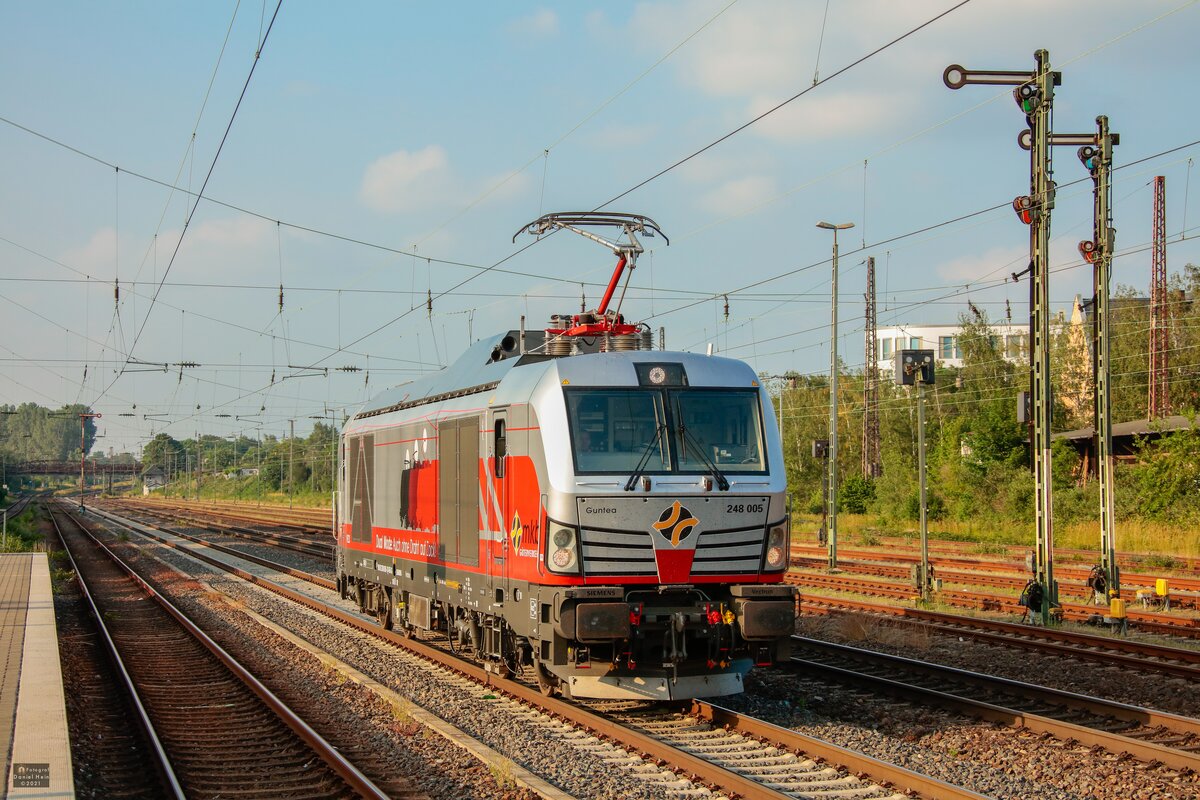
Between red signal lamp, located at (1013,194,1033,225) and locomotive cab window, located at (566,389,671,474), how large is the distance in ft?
33.1

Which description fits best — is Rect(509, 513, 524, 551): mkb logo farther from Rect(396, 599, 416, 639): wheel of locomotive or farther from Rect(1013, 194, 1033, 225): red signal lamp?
Rect(1013, 194, 1033, 225): red signal lamp

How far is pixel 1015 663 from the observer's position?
1479cm

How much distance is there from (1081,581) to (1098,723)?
15198mm

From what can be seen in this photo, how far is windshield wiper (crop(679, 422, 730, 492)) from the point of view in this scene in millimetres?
11336

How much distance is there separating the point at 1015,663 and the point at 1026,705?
3.04 meters

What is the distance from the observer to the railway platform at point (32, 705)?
8.59 metres

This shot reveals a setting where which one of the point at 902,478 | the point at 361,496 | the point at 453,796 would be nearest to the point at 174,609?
the point at 361,496

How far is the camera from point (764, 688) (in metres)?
13.1

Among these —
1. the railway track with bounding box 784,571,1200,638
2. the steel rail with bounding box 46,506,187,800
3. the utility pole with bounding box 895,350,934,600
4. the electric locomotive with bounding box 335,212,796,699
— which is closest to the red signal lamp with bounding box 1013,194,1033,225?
the utility pole with bounding box 895,350,934,600

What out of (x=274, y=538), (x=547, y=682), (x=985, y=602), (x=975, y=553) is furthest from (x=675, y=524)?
(x=274, y=538)

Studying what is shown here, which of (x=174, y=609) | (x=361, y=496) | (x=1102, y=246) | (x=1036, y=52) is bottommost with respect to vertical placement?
(x=174, y=609)

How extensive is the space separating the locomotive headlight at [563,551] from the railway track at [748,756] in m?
1.49

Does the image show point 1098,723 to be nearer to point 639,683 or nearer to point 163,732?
point 639,683

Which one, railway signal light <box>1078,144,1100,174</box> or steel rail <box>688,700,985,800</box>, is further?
railway signal light <box>1078,144,1100,174</box>
